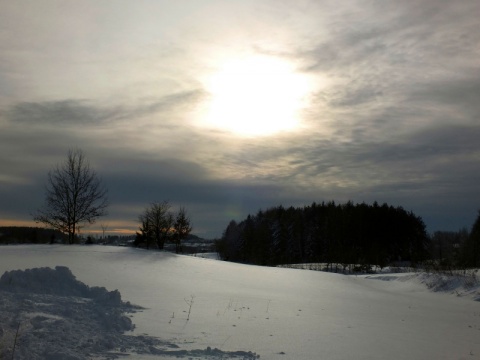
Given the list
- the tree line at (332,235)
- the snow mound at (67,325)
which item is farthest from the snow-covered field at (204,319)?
the tree line at (332,235)

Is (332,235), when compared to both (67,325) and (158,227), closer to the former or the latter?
(158,227)

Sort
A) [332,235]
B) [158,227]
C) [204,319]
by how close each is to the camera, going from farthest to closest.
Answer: [332,235] → [158,227] → [204,319]

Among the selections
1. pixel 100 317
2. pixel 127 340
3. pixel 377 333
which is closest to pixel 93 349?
pixel 127 340

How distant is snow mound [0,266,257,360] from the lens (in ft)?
18.3

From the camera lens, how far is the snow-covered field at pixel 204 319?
6277mm

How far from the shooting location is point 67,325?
6.70 meters

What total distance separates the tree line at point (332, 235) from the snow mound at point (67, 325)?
238 feet

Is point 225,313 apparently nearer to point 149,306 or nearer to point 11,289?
point 149,306

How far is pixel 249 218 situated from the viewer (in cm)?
11656

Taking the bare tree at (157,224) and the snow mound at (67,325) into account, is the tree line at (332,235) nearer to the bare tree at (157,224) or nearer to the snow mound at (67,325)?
the bare tree at (157,224)

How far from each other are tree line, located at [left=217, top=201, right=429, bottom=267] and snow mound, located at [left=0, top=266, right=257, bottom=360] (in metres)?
72.5

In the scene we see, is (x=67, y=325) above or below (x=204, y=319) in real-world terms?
above

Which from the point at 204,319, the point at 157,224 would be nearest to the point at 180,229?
the point at 157,224

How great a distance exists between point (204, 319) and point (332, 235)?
8244 centimetres
